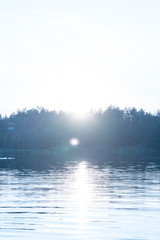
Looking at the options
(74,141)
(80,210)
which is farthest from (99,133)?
(80,210)

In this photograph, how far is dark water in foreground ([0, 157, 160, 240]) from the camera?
71.0 feet

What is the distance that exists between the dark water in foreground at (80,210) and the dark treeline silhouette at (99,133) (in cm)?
11932

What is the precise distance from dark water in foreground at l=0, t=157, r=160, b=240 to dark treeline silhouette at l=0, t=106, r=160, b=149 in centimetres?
11932

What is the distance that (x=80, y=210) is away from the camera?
28484 millimetres

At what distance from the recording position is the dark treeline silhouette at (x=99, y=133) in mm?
166375

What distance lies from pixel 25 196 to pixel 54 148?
446 feet

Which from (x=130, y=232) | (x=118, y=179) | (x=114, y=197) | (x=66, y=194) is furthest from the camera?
(x=118, y=179)

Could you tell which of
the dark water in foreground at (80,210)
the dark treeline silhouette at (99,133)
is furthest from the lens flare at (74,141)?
the dark water in foreground at (80,210)

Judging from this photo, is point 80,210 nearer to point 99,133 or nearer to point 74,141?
point 99,133

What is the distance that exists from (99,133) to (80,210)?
146 m

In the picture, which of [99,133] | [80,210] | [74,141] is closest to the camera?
[80,210]

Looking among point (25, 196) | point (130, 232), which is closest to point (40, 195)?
point (25, 196)

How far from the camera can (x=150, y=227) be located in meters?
22.8

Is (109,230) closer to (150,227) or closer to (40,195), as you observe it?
(150,227)
